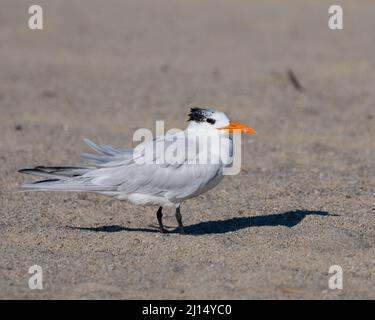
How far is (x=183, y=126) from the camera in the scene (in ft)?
32.1

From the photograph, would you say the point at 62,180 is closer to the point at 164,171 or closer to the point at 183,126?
the point at 164,171

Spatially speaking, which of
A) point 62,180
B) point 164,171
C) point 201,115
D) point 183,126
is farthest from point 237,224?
point 183,126

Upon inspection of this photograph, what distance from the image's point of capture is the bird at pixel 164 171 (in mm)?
5805

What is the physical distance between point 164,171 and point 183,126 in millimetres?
3974

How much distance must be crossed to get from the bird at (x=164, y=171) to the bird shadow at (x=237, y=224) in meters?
0.21

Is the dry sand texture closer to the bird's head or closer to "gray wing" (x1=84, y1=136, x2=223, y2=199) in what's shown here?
"gray wing" (x1=84, y1=136, x2=223, y2=199)

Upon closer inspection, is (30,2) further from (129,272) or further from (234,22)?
(129,272)

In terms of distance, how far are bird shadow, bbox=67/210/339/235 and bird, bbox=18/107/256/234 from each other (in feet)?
0.70

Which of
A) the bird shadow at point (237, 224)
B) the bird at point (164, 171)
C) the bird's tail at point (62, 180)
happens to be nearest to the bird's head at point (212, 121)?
the bird at point (164, 171)

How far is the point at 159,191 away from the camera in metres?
5.87
